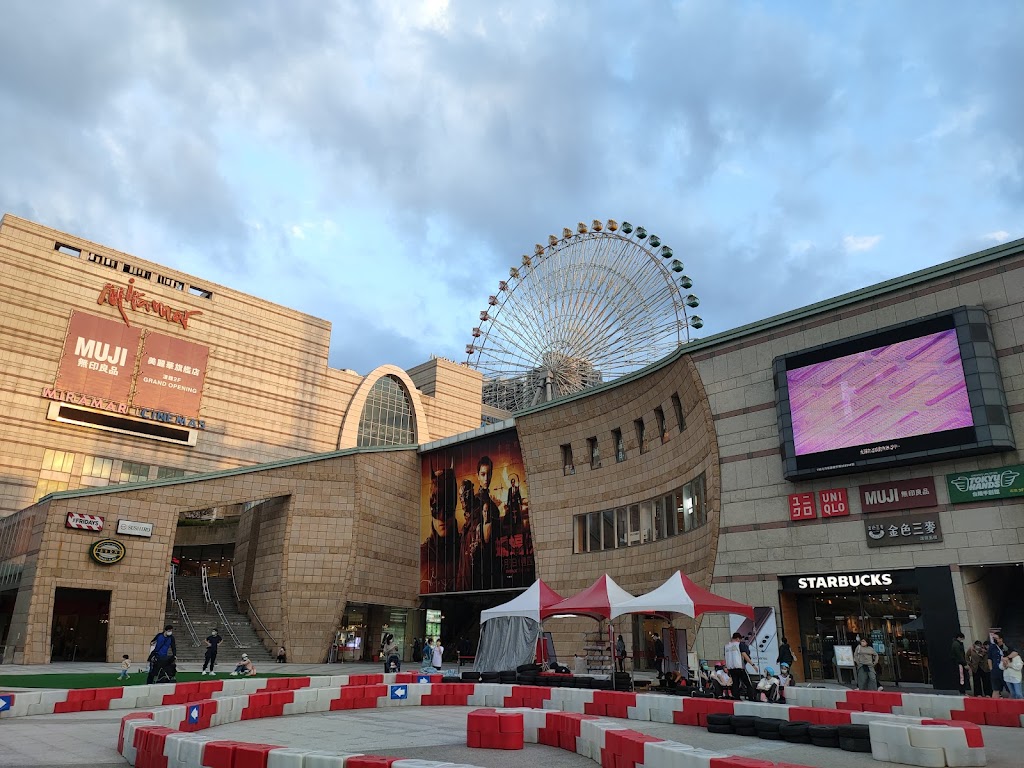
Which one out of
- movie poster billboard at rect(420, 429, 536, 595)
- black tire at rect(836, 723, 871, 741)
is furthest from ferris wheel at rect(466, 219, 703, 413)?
black tire at rect(836, 723, 871, 741)

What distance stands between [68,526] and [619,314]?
36.7m

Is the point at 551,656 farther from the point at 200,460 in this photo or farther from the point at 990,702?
the point at 200,460

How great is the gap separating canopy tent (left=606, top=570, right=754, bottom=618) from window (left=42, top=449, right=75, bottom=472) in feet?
190

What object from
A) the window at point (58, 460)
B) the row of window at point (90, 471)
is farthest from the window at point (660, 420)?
the window at point (58, 460)

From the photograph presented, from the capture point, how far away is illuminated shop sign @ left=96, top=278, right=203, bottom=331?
67.3 metres

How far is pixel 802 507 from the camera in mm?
27281

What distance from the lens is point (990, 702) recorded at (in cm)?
1642

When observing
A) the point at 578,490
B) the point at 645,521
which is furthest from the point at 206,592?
the point at 645,521

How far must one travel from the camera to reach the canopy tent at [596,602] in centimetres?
2417

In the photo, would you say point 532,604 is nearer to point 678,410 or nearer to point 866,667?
point 866,667

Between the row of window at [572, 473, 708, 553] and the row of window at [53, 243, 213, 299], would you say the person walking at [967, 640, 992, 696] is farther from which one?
the row of window at [53, 243, 213, 299]

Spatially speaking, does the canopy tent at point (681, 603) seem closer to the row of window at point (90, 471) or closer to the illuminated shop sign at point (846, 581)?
the illuminated shop sign at point (846, 581)

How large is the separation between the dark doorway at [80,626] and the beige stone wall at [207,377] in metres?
18.9

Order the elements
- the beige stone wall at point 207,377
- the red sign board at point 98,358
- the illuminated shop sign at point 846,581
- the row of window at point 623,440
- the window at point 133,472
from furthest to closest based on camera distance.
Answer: the window at point 133,472
the red sign board at point 98,358
the beige stone wall at point 207,377
the row of window at point 623,440
the illuminated shop sign at point 846,581
